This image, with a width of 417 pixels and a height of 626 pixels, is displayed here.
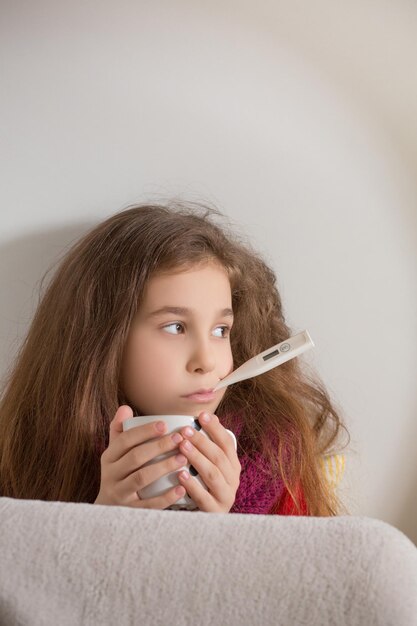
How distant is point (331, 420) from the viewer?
1104 millimetres

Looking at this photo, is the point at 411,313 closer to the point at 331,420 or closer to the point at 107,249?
the point at 331,420

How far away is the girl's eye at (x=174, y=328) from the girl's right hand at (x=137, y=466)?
0.11m

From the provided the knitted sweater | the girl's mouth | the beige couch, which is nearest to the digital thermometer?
the girl's mouth

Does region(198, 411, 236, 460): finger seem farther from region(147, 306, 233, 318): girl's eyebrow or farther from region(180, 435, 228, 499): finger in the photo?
region(147, 306, 233, 318): girl's eyebrow

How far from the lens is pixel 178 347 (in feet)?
2.94

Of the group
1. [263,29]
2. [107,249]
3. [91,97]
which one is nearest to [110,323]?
[107,249]

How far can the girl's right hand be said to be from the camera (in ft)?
2.65

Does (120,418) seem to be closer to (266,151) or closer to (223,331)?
(223,331)

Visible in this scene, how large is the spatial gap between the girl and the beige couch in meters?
0.20

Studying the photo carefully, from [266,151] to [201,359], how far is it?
1.04 feet

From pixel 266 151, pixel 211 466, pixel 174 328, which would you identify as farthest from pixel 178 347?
pixel 266 151

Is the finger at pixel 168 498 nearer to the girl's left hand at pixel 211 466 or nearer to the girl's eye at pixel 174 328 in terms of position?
the girl's left hand at pixel 211 466

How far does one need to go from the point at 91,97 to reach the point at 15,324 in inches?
11.8

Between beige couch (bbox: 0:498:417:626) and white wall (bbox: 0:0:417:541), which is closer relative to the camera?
beige couch (bbox: 0:498:417:626)
